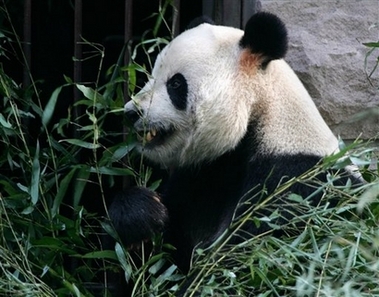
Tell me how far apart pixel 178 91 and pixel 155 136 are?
0.66 ft

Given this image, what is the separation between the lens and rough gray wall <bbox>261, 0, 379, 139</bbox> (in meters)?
4.49

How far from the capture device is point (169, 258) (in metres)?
3.95

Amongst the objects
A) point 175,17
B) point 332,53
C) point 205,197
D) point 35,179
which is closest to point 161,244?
point 205,197

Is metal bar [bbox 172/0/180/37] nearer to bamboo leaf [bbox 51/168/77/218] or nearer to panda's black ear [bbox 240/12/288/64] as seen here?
panda's black ear [bbox 240/12/288/64]

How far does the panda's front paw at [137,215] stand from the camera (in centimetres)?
392

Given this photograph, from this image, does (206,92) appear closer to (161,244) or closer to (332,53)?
(161,244)

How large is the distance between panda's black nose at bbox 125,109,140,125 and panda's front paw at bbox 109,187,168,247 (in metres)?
0.27

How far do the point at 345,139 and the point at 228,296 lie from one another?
4.77 feet

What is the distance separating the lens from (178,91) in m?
4.07

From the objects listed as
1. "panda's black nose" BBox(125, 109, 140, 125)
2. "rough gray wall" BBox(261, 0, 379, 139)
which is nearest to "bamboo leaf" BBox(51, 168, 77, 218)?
"panda's black nose" BBox(125, 109, 140, 125)

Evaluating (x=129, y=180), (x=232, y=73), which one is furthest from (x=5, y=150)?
(x=232, y=73)

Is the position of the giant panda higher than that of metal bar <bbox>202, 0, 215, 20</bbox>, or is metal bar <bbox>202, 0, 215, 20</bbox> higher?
→ metal bar <bbox>202, 0, 215, 20</bbox>

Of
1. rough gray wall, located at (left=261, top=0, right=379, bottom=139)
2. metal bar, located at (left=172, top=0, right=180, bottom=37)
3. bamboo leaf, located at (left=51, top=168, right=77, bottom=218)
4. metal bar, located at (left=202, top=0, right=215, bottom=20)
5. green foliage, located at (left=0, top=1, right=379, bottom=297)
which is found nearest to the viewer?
green foliage, located at (left=0, top=1, right=379, bottom=297)

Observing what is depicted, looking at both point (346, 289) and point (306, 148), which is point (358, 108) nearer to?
point (306, 148)
